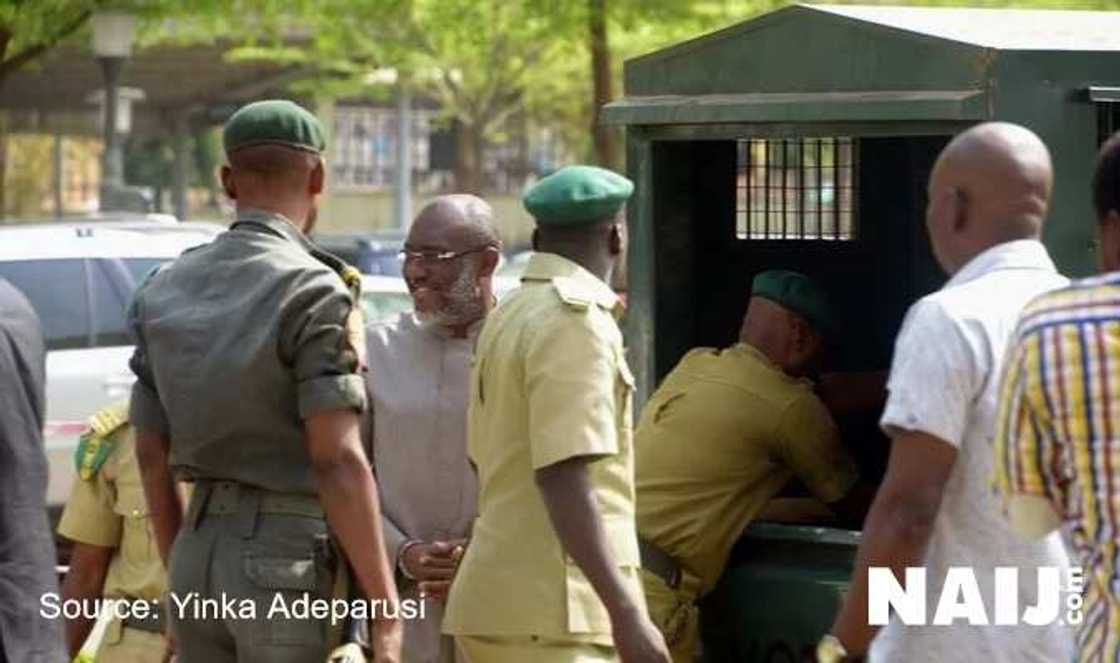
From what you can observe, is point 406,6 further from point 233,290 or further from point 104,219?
point 233,290

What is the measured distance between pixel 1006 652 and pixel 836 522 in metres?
1.98

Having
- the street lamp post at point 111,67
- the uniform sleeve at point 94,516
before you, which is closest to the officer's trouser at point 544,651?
the uniform sleeve at point 94,516

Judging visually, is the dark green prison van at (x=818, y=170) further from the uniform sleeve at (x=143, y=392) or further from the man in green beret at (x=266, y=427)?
the uniform sleeve at (x=143, y=392)

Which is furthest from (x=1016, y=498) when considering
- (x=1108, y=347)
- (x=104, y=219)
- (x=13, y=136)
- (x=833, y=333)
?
(x=13, y=136)

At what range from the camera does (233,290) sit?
507 cm

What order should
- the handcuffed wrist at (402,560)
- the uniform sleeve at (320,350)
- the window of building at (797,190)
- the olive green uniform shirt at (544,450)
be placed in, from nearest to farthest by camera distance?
the uniform sleeve at (320,350) < the olive green uniform shirt at (544,450) < the handcuffed wrist at (402,560) < the window of building at (797,190)

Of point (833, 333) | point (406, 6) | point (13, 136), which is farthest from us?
point (13, 136)

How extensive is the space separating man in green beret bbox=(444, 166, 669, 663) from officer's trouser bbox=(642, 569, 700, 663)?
898 mm

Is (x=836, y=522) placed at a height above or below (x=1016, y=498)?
below

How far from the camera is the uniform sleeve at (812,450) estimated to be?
20.1 ft

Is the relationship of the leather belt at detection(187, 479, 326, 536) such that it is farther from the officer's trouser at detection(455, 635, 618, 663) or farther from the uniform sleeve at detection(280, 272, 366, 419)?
the officer's trouser at detection(455, 635, 618, 663)

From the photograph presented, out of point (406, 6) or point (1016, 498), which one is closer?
point (1016, 498)

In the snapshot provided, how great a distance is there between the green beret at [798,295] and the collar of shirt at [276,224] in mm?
1616

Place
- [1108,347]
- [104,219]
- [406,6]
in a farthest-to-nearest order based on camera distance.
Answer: [406,6]
[104,219]
[1108,347]
